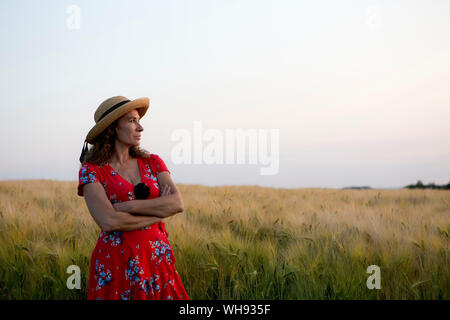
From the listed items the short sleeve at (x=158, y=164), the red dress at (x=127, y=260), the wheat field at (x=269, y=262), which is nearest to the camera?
the red dress at (x=127, y=260)

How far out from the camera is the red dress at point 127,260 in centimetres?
234

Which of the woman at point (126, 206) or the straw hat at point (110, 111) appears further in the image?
the straw hat at point (110, 111)

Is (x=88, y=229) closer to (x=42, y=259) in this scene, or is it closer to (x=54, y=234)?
(x=54, y=234)

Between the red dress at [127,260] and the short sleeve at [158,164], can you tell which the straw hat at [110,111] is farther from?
the short sleeve at [158,164]

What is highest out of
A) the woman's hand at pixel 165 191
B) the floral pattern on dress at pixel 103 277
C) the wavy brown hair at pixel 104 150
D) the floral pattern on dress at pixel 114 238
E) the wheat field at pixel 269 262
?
the wavy brown hair at pixel 104 150

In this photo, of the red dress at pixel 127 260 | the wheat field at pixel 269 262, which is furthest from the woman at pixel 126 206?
the wheat field at pixel 269 262

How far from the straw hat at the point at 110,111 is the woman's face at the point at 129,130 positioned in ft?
0.14

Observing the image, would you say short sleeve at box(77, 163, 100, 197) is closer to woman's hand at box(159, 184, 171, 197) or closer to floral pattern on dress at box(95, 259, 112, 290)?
woman's hand at box(159, 184, 171, 197)

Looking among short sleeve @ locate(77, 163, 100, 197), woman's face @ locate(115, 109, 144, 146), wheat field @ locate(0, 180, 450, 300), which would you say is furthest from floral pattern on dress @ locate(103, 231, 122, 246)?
wheat field @ locate(0, 180, 450, 300)

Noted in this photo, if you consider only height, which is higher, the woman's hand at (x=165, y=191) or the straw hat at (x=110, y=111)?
the straw hat at (x=110, y=111)

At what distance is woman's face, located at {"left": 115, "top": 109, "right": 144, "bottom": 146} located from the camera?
8.38ft

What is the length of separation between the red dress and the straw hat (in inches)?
10.3

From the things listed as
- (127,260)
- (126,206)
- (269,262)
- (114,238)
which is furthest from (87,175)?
(269,262)
